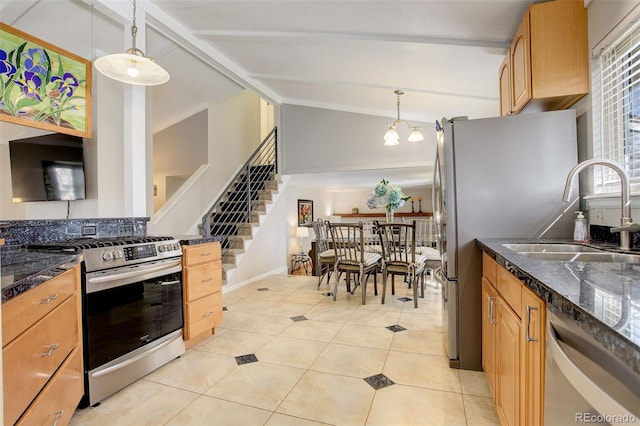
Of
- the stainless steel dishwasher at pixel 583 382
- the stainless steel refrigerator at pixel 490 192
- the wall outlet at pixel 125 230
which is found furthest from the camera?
the wall outlet at pixel 125 230

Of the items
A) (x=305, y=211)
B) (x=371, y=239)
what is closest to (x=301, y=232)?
(x=305, y=211)

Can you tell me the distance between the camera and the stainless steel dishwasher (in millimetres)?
553

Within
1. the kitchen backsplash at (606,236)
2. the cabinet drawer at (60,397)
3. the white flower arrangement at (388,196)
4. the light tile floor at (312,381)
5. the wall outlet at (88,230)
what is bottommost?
the light tile floor at (312,381)

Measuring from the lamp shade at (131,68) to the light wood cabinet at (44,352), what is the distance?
122cm

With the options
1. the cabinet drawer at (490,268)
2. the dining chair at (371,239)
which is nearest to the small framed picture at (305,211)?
the dining chair at (371,239)

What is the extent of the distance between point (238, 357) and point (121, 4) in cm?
287

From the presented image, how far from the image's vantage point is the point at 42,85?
2.27 meters

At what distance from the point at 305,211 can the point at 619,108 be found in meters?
5.77

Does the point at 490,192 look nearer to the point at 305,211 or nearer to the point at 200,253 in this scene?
the point at 200,253

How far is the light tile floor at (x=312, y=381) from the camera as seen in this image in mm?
1648

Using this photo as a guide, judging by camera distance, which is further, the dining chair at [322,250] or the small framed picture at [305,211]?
the small framed picture at [305,211]

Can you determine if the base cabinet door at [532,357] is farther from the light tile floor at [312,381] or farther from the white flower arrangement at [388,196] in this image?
the white flower arrangement at [388,196]

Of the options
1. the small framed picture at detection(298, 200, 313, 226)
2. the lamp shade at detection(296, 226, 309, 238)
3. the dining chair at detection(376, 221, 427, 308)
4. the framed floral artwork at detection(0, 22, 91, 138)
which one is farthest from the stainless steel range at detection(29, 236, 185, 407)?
the small framed picture at detection(298, 200, 313, 226)

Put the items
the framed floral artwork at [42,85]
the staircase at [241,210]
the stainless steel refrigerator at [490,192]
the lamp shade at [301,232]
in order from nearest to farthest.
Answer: the stainless steel refrigerator at [490,192]
the framed floral artwork at [42,85]
the staircase at [241,210]
the lamp shade at [301,232]
